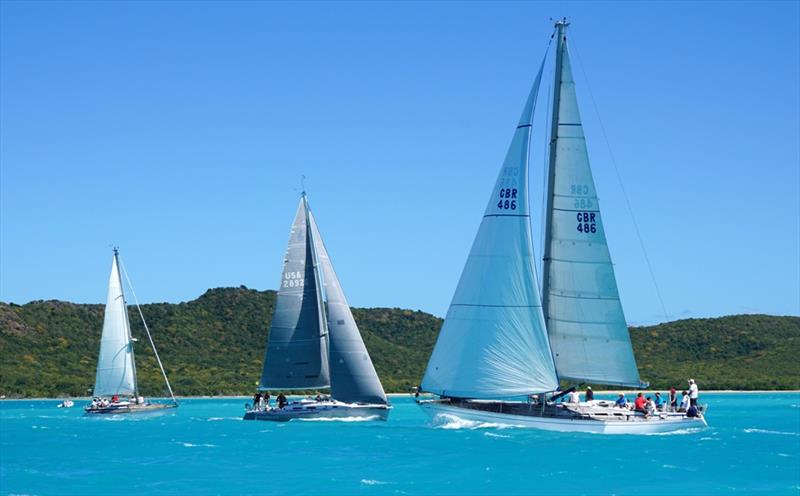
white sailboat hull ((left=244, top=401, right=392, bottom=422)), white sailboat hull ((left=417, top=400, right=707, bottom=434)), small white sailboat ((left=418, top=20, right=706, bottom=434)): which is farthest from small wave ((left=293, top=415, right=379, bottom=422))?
small white sailboat ((left=418, top=20, right=706, bottom=434))

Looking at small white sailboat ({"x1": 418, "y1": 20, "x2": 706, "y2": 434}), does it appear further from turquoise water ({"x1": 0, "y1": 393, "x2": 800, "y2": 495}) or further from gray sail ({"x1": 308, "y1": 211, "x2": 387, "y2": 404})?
gray sail ({"x1": 308, "y1": 211, "x2": 387, "y2": 404})

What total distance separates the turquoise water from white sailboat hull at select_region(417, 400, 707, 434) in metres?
0.72

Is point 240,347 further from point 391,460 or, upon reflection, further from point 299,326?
point 391,460

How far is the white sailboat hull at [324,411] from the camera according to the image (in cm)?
6166

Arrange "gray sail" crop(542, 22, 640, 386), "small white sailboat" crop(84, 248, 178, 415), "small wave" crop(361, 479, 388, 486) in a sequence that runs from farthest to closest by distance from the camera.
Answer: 1. "small white sailboat" crop(84, 248, 178, 415)
2. "gray sail" crop(542, 22, 640, 386)
3. "small wave" crop(361, 479, 388, 486)

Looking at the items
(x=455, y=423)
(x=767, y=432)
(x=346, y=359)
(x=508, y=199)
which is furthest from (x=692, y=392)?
(x=346, y=359)

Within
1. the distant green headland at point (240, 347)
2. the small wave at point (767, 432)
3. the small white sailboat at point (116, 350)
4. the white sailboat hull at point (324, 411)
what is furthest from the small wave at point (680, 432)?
the distant green headland at point (240, 347)

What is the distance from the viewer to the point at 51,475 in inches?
1695

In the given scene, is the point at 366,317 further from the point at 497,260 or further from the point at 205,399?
the point at 497,260

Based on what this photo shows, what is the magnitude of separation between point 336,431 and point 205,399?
48.6 meters

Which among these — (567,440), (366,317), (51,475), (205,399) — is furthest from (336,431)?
(366,317)

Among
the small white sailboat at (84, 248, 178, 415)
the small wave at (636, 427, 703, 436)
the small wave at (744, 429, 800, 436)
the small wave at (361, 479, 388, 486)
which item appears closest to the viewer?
the small wave at (361, 479, 388, 486)

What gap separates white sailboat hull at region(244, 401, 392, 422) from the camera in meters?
61.7

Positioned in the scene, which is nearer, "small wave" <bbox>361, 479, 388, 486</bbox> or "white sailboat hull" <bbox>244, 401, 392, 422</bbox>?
"small wave" <bbox>361, 479, 388, 486</bbox>
